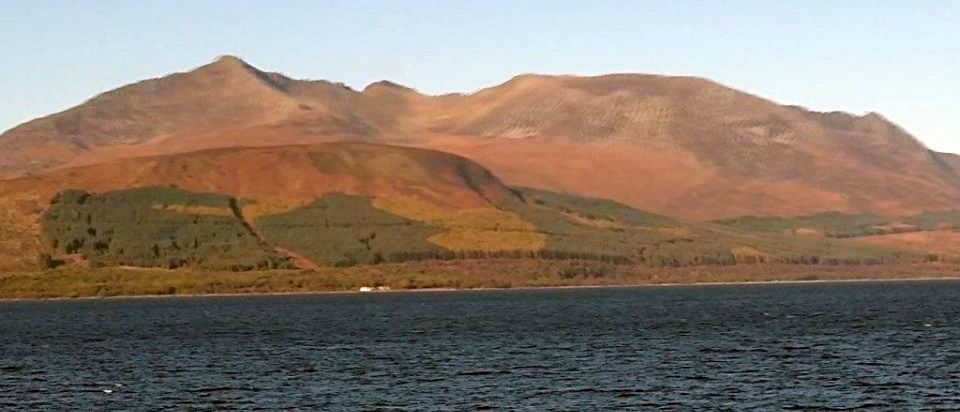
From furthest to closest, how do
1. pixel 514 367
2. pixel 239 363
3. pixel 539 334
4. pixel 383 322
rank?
1. pixel 383 322
2. pixel 539 334
3. pixel 239 363
4. pixel 514 367

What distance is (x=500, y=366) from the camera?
114m

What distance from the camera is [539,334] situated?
509 ft

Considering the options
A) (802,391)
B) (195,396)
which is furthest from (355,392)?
(802,391)

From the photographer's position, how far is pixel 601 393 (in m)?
94.4

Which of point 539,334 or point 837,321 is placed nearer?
point 539,334

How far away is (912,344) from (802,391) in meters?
42.3

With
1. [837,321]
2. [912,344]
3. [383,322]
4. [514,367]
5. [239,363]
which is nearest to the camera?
[514,367]

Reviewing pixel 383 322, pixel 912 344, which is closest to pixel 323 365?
pixel 912 344

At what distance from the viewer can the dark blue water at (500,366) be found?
91625mm

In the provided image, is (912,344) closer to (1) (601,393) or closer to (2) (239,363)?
(1) (601,393)

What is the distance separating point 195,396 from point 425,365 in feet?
80.1

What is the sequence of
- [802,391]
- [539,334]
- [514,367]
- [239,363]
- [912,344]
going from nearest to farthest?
[802,391], [514,367], [239,363], [912,344], [539,334]

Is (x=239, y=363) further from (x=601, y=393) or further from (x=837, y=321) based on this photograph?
(x=837, y=321)

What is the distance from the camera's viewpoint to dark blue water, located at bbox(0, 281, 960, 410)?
9162 cm
